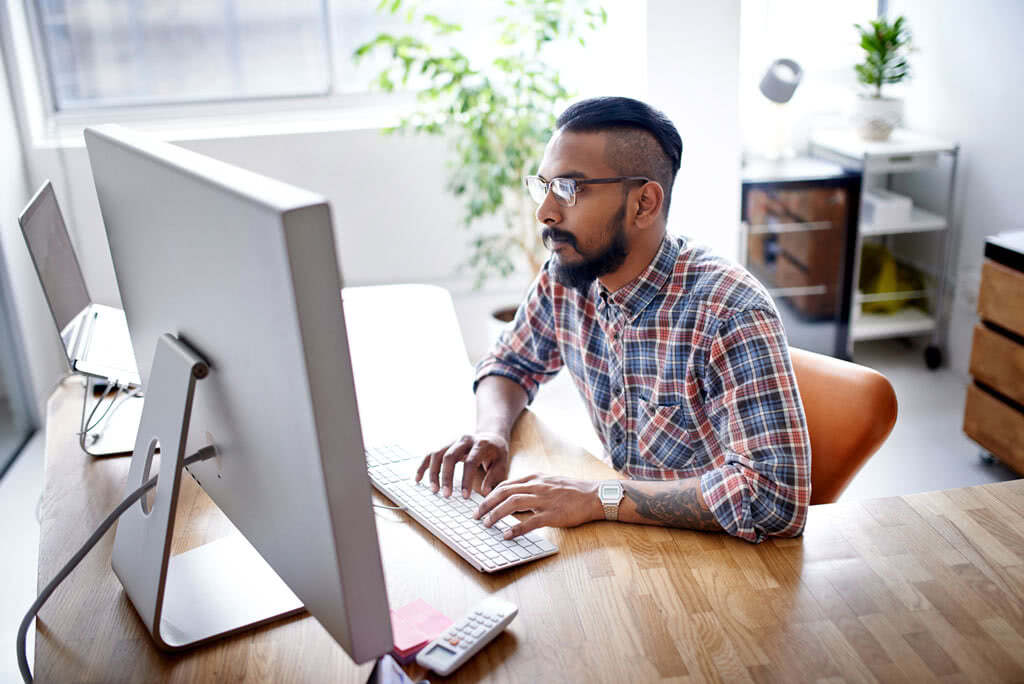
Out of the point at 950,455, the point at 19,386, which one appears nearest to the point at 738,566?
the point at 950,455

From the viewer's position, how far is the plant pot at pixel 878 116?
3514mm

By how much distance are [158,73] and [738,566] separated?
3.22 meters

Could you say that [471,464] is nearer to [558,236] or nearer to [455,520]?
[455,520]

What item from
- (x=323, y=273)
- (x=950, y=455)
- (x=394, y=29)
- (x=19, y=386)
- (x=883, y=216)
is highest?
(x=394, y=29)

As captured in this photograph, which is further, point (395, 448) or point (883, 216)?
point (883, 216)

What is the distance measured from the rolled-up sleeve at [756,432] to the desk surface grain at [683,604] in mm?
42

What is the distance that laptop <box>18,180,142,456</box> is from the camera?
4.90ft

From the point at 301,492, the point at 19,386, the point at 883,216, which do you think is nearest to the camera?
the point at 301,492

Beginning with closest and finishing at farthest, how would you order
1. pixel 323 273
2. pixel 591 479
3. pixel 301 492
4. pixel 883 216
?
1. pixel 323 273
2. pixel 301 492
3. pixel 591 479
4. pixel 883 216

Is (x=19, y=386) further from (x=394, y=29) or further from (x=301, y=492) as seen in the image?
(x=301, y=492)

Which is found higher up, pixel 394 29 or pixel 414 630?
pixel 394 29

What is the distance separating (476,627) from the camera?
1060 millimetres

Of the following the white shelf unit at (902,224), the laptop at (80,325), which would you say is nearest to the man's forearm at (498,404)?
the laptop at (80,325)

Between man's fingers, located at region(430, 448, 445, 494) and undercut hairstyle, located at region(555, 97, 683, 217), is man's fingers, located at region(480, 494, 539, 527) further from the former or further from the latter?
undercut hairstyle, located at region(555, 97, 683, 217)
